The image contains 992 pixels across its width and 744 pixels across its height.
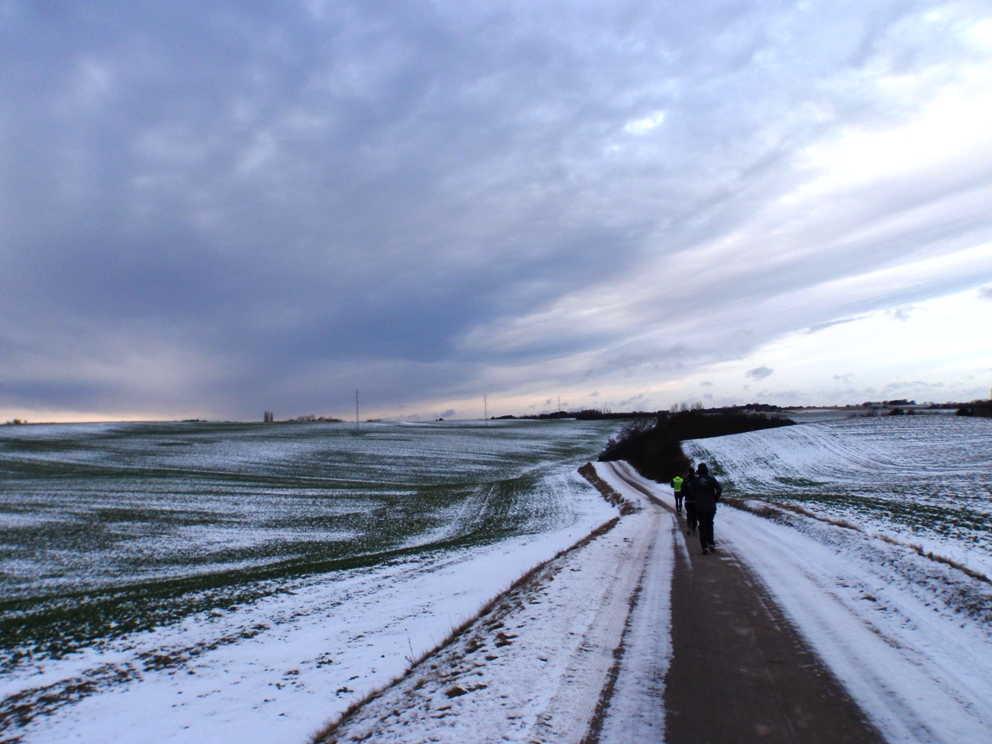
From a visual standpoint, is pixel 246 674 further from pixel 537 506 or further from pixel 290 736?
pixel 537 506

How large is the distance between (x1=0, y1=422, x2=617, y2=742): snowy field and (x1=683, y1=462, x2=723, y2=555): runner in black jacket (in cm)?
452

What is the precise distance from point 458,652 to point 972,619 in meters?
7.18

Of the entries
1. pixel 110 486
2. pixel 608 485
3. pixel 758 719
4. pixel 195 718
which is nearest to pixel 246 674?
pixel 195 718

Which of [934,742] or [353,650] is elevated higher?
[934,742]

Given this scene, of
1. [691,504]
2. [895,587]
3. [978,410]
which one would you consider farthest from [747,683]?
[978,410]

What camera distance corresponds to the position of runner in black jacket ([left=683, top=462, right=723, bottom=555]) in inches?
550

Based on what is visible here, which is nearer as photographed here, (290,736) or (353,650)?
(290,736)

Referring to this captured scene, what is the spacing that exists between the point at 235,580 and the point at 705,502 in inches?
540

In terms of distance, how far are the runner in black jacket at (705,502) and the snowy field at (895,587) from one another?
0.81m

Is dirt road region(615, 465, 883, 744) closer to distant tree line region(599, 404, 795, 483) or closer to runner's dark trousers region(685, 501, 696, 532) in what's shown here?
runner's dark trousers region(685, 501, 696, 532)

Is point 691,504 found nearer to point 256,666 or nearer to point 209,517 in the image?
point 256,666

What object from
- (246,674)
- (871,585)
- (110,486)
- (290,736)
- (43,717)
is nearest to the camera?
(290,736)

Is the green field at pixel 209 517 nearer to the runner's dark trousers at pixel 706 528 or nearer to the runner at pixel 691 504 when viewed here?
the runner at pixel 691 504

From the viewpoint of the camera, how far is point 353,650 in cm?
973
